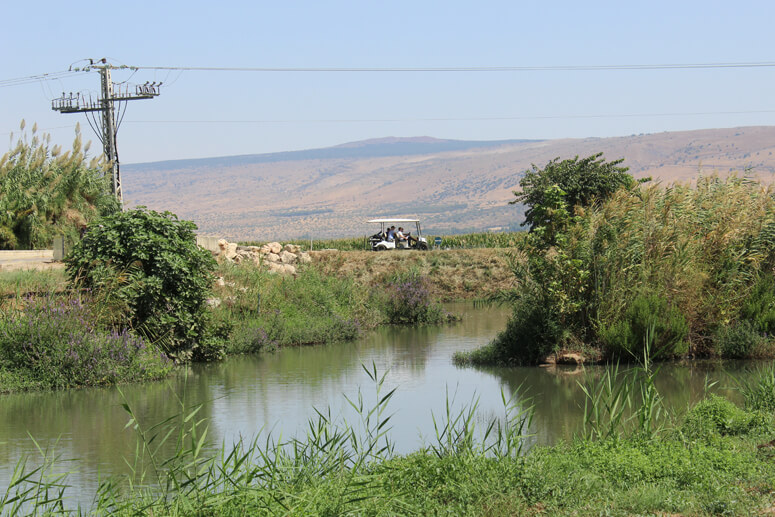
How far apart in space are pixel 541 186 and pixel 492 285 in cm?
696

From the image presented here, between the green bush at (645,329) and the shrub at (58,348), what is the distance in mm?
8031

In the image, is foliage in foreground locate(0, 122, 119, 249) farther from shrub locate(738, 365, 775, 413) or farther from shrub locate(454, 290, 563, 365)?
shrub locate(738, 365, 775, 413)

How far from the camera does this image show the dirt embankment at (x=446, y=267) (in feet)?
117

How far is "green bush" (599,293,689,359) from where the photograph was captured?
588 inches

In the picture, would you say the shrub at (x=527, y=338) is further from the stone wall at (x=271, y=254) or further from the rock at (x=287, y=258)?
the rock at (x=287, y=258)

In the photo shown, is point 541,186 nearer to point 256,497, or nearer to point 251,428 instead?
point 251,428

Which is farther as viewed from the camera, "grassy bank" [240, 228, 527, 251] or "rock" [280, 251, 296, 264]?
"grassy bank" [240, 228, 527, 251]

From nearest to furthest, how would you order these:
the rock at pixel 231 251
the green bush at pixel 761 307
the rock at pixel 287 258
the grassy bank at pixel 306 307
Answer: the green bush at pixel 761 307 → the grassy bank at pixel 306 307 → the rock at pixel 231 251 → the rock at pixel 287 258

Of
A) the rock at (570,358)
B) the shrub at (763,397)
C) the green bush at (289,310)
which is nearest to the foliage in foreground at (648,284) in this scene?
the rock at (570,358)

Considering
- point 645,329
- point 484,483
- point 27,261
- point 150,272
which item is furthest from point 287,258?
point 484,483

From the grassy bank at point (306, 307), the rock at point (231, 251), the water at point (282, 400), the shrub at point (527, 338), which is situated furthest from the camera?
the rock at point (231, 251)

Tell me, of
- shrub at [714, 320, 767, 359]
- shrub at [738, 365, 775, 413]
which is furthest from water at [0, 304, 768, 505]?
shrub at [738, 365, 775, 413]

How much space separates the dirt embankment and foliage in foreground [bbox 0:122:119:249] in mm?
8766

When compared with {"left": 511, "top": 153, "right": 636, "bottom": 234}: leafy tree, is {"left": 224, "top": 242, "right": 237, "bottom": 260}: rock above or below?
below
